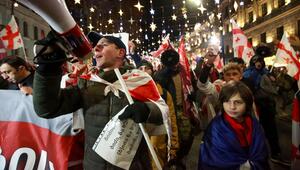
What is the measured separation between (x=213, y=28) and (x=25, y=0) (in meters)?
60.0

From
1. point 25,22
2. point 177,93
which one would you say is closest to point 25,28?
point 25,22

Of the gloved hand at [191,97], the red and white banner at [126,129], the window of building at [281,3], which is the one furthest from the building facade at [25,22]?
the red and white banner at [126,129]

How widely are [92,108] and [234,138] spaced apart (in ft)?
5.00

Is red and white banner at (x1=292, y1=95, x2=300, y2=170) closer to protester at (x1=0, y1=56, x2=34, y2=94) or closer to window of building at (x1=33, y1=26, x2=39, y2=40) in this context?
protester at (x1=0, y1=56, x2=34, y2=94)

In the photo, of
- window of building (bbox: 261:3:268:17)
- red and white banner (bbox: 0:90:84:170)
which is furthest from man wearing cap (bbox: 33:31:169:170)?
window of building (bbox: 261:3:268:17)

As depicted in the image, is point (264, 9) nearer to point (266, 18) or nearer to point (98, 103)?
point (266, 18)

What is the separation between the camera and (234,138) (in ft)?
12.4

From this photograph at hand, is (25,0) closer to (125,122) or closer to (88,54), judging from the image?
(88,54)

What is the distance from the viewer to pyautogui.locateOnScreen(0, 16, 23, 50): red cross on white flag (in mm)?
11164

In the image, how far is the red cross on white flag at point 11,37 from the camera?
11164 mm

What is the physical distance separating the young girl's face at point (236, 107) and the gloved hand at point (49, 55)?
1.95m

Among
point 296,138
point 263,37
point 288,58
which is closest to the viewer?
point 296,138

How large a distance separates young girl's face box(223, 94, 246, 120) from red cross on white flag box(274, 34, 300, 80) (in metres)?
6.01

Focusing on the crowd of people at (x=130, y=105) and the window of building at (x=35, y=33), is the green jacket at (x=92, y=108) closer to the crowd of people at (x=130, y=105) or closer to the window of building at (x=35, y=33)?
the crowd of people at (x=130, y=105)
